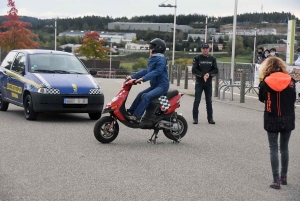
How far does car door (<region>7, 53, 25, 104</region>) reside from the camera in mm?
15544

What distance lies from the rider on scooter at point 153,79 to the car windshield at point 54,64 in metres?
4.31

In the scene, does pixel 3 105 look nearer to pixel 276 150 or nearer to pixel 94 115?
pixel 94 115

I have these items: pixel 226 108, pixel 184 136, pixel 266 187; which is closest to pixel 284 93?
pixel 266 187

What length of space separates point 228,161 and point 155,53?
9.01 feet

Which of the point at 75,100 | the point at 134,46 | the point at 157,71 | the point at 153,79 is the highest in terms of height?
the point at 157,71

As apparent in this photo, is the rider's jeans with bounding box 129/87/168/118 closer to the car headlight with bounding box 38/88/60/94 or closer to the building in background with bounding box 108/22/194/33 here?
the car headlight with bounding box 38/88/60/94

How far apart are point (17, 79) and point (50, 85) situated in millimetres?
1606

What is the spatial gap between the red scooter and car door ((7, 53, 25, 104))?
4.57 meters

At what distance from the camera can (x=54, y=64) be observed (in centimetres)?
1574

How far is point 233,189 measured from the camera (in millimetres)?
7680

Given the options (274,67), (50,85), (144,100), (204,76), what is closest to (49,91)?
(50,85)

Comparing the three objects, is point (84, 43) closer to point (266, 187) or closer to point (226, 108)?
point (226, 108)

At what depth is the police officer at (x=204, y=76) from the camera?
15.1 metres

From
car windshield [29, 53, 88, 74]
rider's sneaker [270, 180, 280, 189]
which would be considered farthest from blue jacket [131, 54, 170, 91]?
car windshield [29, 53, 88, 74]
